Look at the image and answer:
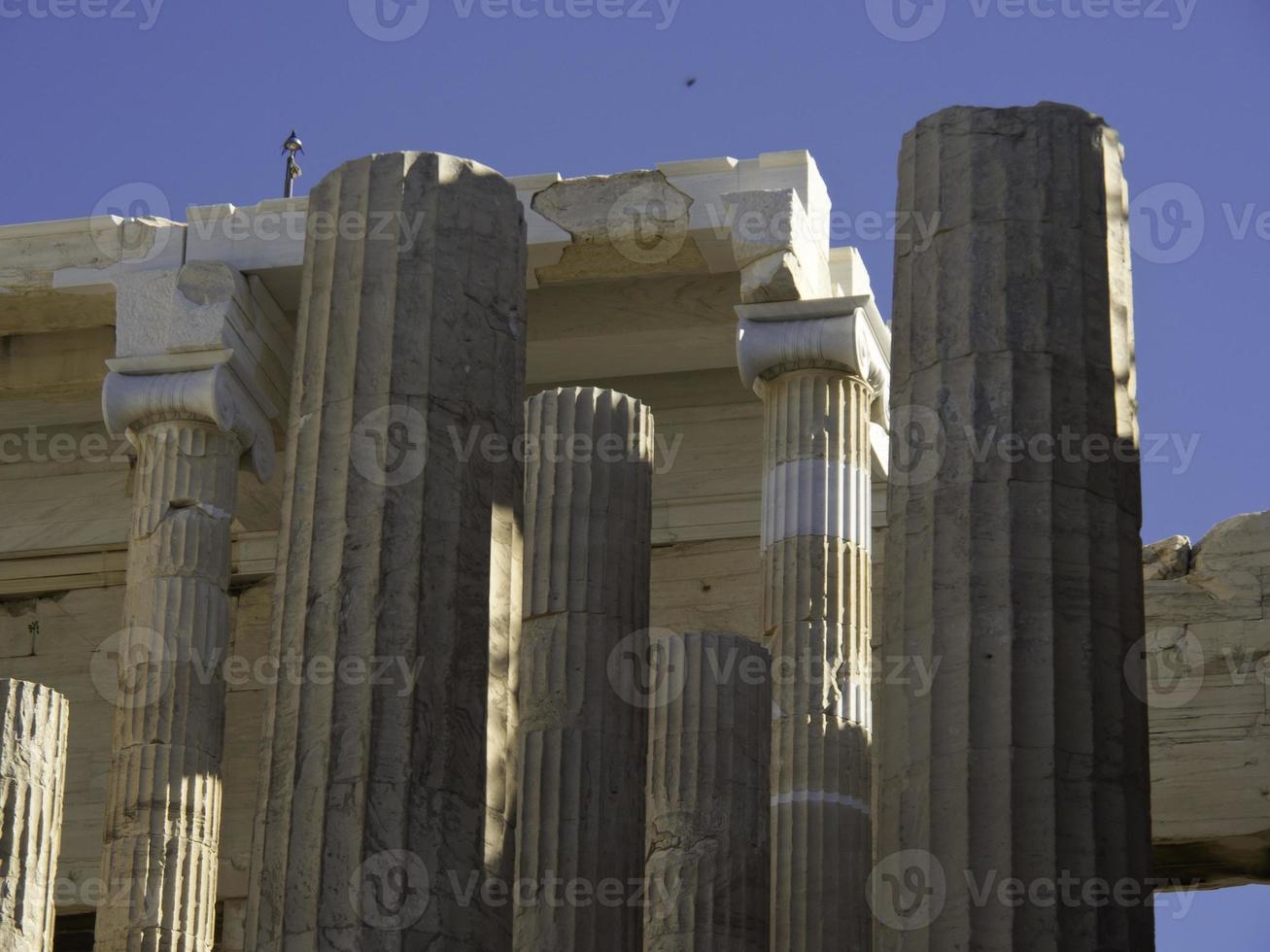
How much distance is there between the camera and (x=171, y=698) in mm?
19188

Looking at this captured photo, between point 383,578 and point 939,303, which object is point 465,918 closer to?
point 383,578

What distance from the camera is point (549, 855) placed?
14.6 metres

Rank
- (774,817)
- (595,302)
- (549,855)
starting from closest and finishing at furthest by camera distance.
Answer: (549,855)
(774,817)
(595,302)

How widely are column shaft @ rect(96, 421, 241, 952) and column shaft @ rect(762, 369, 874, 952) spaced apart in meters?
4.08

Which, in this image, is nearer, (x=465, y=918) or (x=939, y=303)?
(x=465, y=918)

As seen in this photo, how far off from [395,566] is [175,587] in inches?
359

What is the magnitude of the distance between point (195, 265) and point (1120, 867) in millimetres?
11585

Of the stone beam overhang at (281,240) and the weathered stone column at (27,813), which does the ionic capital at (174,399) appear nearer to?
the stone beam overhang at (281,240)

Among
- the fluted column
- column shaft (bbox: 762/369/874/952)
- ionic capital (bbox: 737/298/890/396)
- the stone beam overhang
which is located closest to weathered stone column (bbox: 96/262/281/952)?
the fluted column

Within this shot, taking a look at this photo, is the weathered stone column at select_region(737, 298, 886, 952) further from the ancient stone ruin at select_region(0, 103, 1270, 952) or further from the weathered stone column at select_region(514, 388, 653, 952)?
the weathered stone column at select_region(514, 388, 653, 952)

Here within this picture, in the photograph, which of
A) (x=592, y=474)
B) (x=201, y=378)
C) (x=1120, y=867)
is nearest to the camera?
(x=1120, y=867)

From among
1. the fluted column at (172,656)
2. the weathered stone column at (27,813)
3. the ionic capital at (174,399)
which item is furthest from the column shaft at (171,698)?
the weathered stone column at (27,813)

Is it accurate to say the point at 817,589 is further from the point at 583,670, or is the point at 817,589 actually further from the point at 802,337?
the point at 583,670

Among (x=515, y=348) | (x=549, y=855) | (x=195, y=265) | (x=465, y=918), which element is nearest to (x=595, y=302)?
(x=195, y=265)
